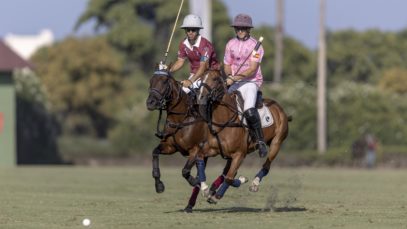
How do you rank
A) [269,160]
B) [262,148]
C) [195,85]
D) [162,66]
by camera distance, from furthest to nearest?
1. [269,160]
2. [262,148]
3. [195,85]
4. [162,66]

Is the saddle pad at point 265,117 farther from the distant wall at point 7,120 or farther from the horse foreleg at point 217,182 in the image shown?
the distant wall at point 7,120

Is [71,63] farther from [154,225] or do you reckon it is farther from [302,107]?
[154,225]

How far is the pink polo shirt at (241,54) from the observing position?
19984 millimetres

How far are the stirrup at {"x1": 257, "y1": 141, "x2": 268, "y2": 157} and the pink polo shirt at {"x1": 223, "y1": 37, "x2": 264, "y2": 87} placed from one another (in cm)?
103

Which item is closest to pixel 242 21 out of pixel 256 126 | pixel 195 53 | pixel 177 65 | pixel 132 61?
pixel 195 53

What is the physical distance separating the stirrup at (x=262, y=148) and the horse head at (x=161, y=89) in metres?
1.70

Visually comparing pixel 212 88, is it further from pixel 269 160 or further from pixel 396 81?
pixel 396 81

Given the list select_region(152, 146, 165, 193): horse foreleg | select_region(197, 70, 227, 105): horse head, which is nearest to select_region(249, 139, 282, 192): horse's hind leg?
select_region(197, 70, 227, 105): horse head

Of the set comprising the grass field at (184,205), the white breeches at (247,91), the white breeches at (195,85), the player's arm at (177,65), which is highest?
the player's arm at (177,65)

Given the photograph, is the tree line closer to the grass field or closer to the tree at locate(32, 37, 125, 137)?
the tree at locate(32, 37, 125, 137)

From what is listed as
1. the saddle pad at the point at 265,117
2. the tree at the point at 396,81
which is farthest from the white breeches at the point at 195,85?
the tree at the point at 396,81

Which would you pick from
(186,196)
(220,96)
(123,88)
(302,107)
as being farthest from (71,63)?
(220,96)

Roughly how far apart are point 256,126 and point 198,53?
1.43 meters

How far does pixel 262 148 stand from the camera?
778 inches
